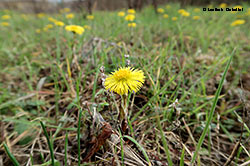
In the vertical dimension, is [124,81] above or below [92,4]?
below

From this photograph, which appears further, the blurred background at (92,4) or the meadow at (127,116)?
the blurred background at (92,4)

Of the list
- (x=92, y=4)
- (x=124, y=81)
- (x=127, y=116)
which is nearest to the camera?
(x=124, y=81)

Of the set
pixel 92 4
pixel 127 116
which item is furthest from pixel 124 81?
pixel 92 4

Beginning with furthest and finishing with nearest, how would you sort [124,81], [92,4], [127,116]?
[92,4] < [127,116] < [124,81]

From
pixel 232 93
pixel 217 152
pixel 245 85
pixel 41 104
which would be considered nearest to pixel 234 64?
pixel 245 85

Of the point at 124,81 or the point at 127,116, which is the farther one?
the point at 127,116

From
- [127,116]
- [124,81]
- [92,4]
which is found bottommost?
[127,116]

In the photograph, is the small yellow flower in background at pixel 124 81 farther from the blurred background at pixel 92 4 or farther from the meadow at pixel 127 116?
the blurred background at pixel 92 4

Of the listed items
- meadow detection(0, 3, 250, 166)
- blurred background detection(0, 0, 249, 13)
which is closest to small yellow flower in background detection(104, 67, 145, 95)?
meadow detection(0, 3, 250, 166)

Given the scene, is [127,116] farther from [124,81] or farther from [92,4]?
[92,4]

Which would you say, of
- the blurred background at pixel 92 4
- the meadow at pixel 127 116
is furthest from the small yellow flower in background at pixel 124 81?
the blurred background at pixel 92 4

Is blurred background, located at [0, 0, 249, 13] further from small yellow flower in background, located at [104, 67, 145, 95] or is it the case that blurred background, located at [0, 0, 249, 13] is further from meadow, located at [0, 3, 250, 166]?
small yellow flower in background, located at [104, 67, 145, 95]

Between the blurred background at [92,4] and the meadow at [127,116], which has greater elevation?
the blurred background at [92,4]
